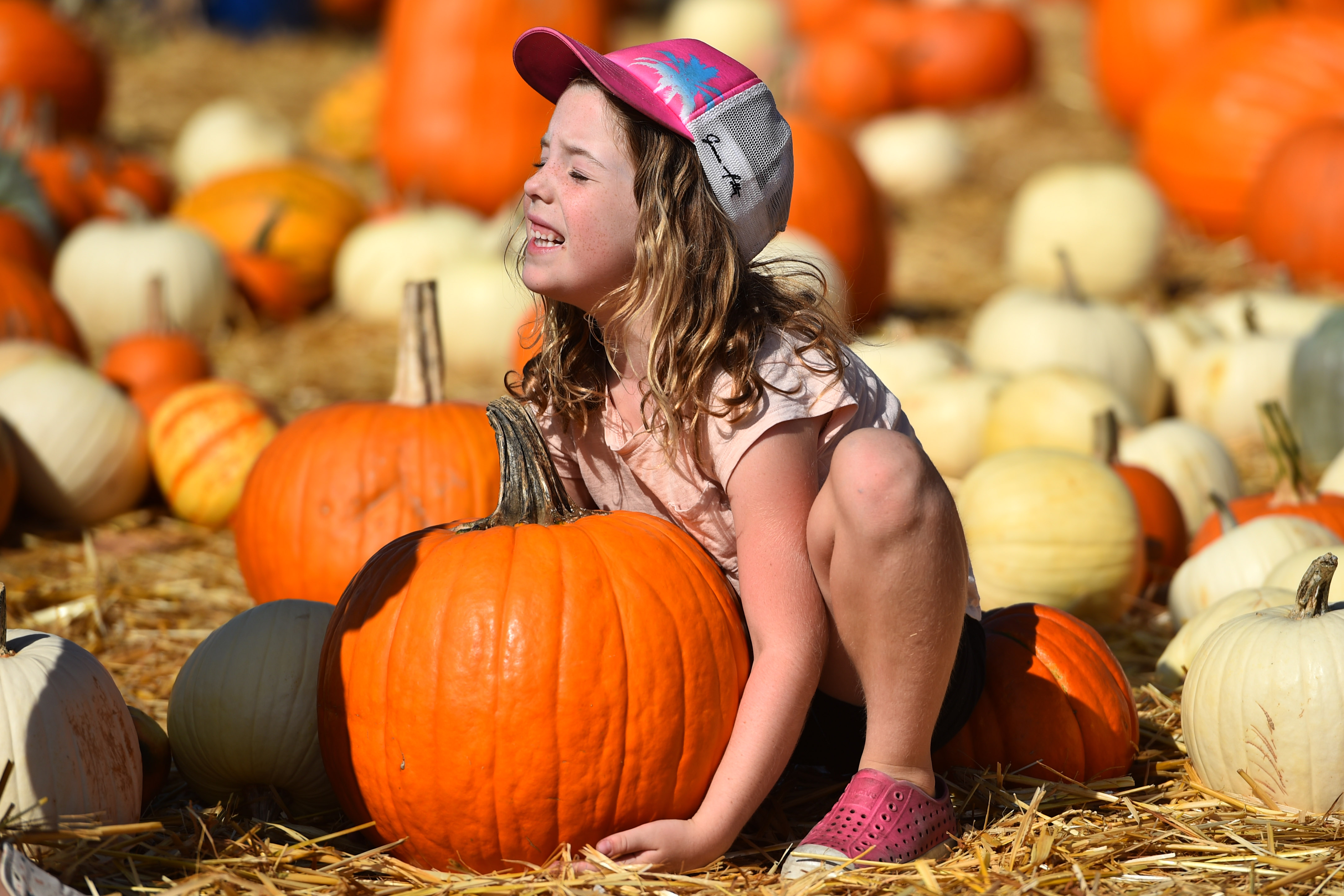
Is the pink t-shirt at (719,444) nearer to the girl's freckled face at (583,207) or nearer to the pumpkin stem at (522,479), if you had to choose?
the pumpkin stem at (522,479)

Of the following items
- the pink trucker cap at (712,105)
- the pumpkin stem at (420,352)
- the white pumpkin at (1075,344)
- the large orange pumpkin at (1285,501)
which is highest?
the pink trucker cap at (712,105)

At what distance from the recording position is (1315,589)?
226 centimetres

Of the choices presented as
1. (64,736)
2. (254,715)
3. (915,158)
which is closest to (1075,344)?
(254,715)

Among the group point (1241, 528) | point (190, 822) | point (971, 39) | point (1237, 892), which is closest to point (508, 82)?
point (971, 39)

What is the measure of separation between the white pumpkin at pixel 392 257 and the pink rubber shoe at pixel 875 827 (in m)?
4.56

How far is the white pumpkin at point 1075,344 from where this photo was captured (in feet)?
15.5

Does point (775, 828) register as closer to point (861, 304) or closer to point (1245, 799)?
point (1245, 799)

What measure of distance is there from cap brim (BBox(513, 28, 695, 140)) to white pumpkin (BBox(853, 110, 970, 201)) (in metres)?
6.85

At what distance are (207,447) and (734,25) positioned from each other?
365 inches

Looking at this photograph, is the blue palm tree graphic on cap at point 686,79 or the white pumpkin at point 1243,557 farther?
the white pumpkin at point 1243,557

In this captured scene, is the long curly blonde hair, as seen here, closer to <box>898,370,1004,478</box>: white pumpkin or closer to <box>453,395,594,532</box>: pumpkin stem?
<box>453,395,594,532</box>: pumpkin stem

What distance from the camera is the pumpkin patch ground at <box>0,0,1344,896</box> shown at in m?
1.96

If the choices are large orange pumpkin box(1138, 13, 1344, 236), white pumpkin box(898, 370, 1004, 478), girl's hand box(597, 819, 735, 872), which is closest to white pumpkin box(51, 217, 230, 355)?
white pumpkin box(898, 370, 1004, 478)

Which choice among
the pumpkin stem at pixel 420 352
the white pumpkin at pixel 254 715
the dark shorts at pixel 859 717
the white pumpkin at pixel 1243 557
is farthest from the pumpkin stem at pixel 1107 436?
the white pumpkin at pixel 254 715
